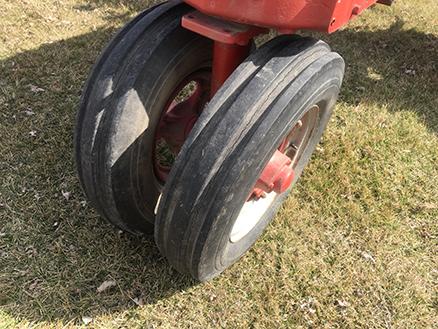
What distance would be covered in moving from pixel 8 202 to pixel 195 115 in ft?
3.70

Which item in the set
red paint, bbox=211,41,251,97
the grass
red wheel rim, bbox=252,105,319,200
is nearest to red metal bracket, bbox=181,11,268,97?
red paint, bbox=211,41,251,97

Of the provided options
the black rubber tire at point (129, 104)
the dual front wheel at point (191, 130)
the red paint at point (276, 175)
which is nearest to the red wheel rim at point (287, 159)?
the red paint at point (276, 175)

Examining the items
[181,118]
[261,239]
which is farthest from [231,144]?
[261,239]

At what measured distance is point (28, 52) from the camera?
3.76 m

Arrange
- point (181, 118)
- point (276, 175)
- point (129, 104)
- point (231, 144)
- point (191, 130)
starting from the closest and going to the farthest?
point (231, 144) → point (191, 130) → point (129, 104) → point (276, 175) → point (181, 118)

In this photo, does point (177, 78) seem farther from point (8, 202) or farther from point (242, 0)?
point (8, 202)

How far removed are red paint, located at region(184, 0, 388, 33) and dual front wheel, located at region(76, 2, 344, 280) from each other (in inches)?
5.1

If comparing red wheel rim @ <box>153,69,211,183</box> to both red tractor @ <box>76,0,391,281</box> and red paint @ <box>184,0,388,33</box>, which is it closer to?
red tractor @ <box>76,0,391,281</box>

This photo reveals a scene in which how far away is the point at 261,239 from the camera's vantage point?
261 cm

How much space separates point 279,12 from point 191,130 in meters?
0.54

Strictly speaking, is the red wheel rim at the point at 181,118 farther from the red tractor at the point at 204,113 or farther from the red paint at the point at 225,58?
the red paint at the point at 225,58

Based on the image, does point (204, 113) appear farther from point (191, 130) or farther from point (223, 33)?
point (223, 33)

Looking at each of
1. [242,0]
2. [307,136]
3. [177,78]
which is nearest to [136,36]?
[177,78]

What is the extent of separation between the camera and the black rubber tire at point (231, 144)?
1725 mm
